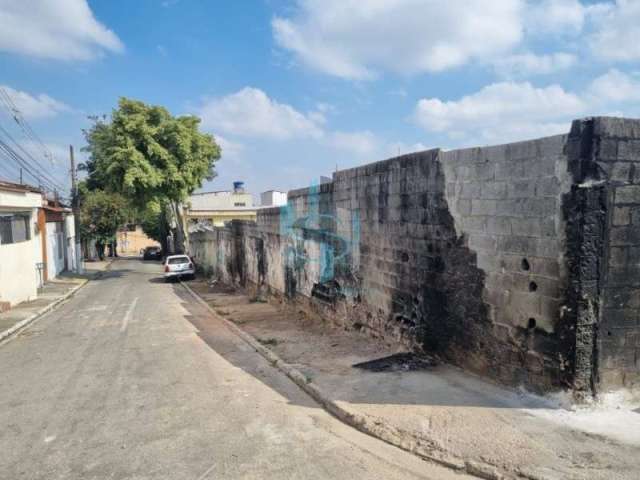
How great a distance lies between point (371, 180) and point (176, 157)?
21513 millimetres

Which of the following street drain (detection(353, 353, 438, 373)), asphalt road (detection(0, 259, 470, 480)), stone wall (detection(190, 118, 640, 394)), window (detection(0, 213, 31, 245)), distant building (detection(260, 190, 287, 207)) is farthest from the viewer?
Result: distant building (detection(260, 190, 287, 207))

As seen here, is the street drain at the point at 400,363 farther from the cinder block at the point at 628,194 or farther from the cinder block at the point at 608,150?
the cinder block at the point at 608,150

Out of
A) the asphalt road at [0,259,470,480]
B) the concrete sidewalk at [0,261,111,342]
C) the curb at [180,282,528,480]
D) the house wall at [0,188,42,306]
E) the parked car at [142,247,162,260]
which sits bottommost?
the parked car at [142,247,162,260]

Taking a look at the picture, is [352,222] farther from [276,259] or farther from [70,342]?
[70,342]

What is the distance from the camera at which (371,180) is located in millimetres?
8609

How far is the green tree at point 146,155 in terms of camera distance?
2541 cm

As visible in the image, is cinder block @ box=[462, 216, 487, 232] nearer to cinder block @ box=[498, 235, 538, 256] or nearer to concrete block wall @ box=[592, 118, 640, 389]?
cinder block @ box=[498, 235, 538, 256]

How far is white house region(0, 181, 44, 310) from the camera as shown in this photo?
1595 cm

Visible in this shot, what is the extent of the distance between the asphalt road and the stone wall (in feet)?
6.49

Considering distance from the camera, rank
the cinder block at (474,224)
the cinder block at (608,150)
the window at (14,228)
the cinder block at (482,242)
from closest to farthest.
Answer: the cinder block at (608,150)
the cinder block at (482,242)
the cinder block at (474,224)
the window at (14,228)

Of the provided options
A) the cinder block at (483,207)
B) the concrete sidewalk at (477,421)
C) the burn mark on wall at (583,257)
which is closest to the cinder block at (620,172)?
the burn mark on wall at (583,257)

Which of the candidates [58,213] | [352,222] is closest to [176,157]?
[58,213]

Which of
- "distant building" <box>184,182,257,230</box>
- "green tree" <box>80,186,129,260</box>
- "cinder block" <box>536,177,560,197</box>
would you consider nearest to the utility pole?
"green tree" <box>80,186,129,260</box>

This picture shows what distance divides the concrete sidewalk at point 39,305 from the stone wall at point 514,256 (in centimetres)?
1017
